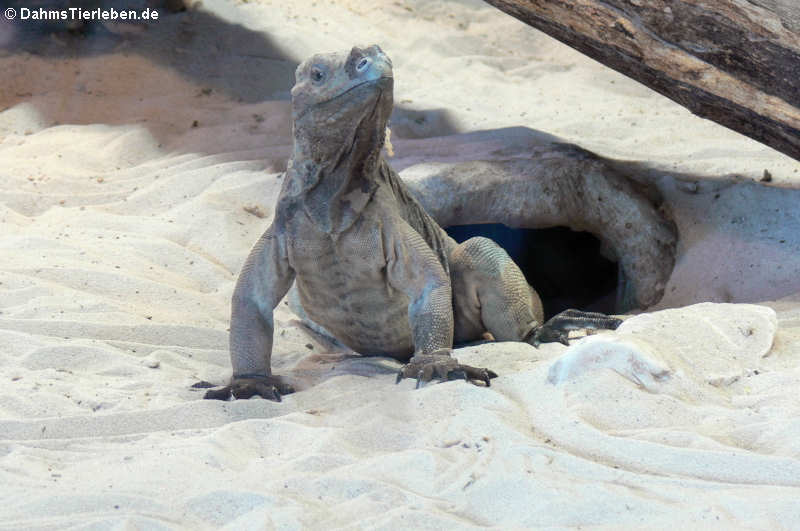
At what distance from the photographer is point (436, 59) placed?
1015 cm

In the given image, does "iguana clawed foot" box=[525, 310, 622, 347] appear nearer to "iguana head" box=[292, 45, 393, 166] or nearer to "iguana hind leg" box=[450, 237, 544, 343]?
"iguana hind leg" box=[450, 237, 544, 343]

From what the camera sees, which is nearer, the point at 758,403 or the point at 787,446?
the point at 787,446

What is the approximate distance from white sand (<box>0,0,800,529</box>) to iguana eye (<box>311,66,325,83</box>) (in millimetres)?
1505

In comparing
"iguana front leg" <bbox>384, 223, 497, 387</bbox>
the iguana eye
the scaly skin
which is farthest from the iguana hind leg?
the iguana eye

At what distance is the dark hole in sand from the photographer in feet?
27.0

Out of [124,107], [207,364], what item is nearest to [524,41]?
[124,107]

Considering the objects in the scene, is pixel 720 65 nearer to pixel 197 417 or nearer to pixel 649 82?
pixel 649 82

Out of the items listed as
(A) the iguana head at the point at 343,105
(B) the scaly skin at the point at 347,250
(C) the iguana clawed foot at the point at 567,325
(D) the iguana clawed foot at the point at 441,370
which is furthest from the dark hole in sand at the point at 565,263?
(D) the iguana clawed foot at the point at 441,370

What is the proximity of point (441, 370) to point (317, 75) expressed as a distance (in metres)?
1.54

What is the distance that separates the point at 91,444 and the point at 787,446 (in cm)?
266

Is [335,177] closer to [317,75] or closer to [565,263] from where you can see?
[317,75]

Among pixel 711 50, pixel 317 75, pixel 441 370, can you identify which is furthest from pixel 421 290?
pixel 711 50

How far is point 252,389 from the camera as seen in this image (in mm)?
4344

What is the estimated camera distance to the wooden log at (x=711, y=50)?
4945 mm
